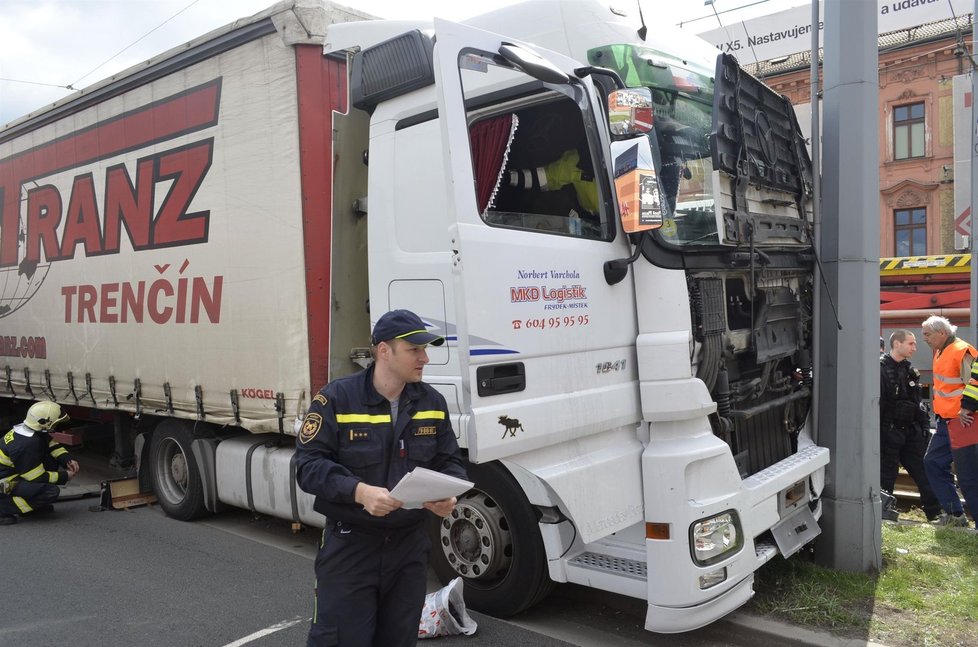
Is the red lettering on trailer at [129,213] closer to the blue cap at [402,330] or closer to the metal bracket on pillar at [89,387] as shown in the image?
the metal bracket on pillar at [89,387]

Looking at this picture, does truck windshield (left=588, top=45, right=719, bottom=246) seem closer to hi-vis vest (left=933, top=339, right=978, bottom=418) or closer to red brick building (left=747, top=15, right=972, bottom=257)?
hi-vis vest (left=933, top=339, right=978, bottom=418)

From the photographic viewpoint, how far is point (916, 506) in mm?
7328

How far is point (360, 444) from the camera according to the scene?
2.73 m

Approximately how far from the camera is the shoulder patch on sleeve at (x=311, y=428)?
8.91 ft

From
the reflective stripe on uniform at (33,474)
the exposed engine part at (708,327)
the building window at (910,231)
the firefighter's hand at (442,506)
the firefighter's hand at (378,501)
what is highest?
the building window at (910,231)

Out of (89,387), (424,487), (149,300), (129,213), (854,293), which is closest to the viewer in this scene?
(424,487)

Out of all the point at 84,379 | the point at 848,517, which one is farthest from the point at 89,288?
the point at 848,517

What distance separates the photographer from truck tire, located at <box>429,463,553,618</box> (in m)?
4.05

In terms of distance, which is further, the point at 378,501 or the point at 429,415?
the point at 429,415

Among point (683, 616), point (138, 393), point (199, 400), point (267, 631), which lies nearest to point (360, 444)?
point (683, 616)

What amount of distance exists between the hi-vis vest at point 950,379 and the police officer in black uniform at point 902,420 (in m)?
0.43

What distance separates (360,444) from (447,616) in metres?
1.81

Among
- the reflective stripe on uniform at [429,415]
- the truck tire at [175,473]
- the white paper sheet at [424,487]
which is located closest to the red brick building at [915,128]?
the truck tire at [175,473]

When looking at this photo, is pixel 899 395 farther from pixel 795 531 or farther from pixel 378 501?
pixel 378 501
